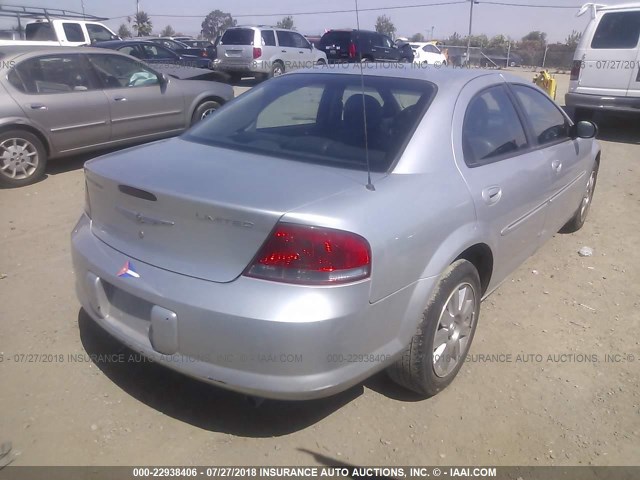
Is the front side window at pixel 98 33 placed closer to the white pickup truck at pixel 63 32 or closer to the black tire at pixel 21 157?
the white pickup truck at pixel 63 32

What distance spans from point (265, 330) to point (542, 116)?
2997 mm

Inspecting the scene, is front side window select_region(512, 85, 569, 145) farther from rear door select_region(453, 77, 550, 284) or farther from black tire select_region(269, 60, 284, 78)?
black tire select_region(269, 60, 284, 78)

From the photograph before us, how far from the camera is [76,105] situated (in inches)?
267

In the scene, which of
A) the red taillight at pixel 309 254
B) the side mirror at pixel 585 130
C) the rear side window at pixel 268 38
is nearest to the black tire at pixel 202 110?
the side mirror at pixel 585 130

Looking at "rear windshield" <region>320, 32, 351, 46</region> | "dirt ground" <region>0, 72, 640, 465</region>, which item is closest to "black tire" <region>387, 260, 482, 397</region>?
"dirt ground" <region>0, 72, 640, 465</region>

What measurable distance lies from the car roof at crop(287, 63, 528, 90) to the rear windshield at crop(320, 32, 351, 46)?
1864 cm

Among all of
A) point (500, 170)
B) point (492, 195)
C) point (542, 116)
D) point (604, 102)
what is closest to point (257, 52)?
point (604, 102)

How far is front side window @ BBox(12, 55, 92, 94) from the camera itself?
6504mm

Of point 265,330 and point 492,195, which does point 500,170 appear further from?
point 265,330

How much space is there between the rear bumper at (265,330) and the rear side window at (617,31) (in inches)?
356

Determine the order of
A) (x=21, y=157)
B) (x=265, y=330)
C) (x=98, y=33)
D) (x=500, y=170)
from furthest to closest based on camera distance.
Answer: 1. (x=98, y=33)
2. (x=21, y=157)
3. (x=500, y=170)
4. (x=265, y=330)

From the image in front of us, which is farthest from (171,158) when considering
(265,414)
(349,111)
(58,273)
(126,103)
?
(126,103)

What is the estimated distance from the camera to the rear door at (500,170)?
299cm

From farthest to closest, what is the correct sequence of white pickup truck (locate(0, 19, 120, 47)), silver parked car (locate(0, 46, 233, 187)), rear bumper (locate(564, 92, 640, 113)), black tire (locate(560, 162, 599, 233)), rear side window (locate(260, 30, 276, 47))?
rear side window (locate(260, 30, 276, 47)), white pickup truck (locate(0, 19, 120, 47)), rear bumper (locate(564, 92, 640, 113)), silver parked car (locate(0, 46, 233, 187)), black tire (locate(560, 162, 599, 233))
